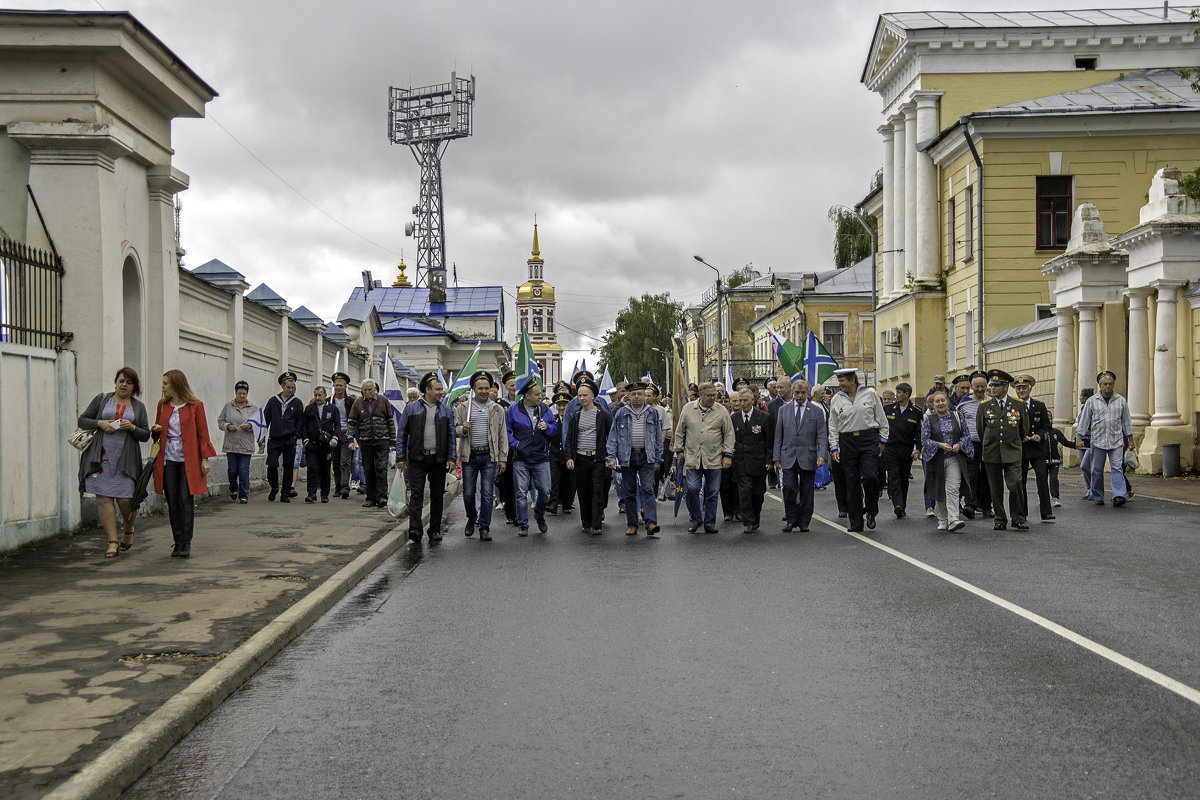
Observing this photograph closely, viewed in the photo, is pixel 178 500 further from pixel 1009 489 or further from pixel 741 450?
pixel 1009 489

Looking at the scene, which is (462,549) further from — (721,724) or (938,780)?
(938,780)

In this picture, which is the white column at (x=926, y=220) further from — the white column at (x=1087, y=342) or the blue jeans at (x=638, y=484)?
the blue jeans at (x=638, y=484)

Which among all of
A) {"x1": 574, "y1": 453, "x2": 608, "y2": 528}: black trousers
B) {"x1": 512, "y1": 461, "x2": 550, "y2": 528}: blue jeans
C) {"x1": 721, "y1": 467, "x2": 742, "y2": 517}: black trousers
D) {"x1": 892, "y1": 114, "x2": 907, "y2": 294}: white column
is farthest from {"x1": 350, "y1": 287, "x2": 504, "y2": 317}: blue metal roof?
{"x1": 574, "y1": 453, "x2": 608, "y2": 528}: black trousers

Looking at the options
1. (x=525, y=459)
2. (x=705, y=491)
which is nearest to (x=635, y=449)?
(x=705, y=491)

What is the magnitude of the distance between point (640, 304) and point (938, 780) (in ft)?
342

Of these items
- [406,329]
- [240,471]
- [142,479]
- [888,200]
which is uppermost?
[888,200]

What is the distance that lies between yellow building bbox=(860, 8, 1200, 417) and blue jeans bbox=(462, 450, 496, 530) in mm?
22304

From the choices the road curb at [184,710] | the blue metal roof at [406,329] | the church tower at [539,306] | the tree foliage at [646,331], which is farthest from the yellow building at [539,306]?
the road curb at [184,710]

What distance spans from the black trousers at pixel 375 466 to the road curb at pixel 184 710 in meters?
9.33

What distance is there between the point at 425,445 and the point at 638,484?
109 inches

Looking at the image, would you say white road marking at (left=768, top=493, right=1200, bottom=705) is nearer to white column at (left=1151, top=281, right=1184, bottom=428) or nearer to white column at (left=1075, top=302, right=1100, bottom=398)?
white column at (left=1151, top=281, right=1184, bottom=428)

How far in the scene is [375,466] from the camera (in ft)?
65.1

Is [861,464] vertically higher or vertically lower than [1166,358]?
lower

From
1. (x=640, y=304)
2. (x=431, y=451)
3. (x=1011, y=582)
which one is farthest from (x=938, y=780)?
(x=640, y=304)
